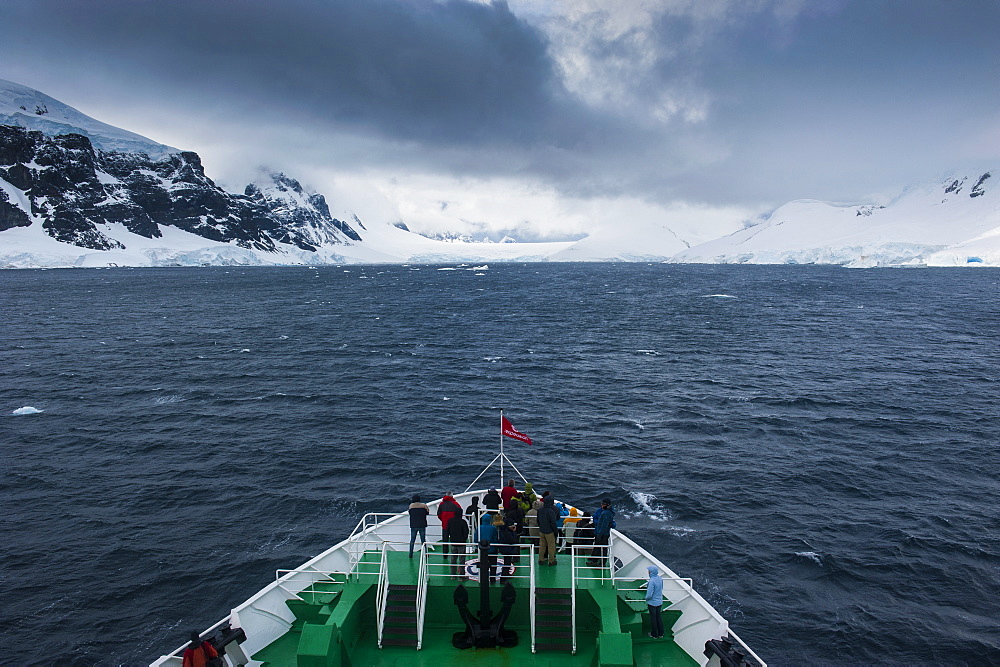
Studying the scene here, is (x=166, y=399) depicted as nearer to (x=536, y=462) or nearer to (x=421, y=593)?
(x=536, y=462)

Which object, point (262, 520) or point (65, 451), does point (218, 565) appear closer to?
point (262, 520)

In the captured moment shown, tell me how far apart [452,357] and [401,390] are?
16.2m

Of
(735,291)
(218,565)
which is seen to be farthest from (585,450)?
(735,291)

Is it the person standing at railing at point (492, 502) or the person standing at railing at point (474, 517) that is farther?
the person standing at railing at point (492, 502)

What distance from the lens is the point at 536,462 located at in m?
39.2

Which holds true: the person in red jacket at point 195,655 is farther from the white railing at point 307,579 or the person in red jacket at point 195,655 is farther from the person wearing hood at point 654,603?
the person wearing hood at point 654,603

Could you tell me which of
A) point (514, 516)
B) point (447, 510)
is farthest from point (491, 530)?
point (447, 510)

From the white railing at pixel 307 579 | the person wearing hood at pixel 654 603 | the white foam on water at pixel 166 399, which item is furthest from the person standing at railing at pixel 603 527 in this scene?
the white foam on water at pixel 166 399

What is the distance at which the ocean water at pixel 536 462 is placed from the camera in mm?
24250

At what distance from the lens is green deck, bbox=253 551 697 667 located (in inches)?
554

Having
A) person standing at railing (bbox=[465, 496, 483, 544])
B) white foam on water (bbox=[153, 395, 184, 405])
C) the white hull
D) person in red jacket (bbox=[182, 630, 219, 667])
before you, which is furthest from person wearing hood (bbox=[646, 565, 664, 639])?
white foam on water (bbox=[153, 395, 184, 405])

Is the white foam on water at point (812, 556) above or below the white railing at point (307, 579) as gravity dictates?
below

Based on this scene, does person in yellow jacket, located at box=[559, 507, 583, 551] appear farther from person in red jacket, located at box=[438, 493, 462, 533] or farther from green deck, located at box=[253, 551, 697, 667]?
person in red jacket, located at box=[438, 493, 462, 533]

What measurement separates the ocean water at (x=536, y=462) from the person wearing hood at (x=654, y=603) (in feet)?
29.7
